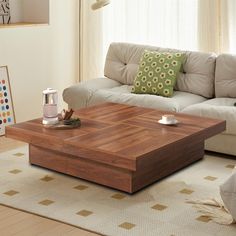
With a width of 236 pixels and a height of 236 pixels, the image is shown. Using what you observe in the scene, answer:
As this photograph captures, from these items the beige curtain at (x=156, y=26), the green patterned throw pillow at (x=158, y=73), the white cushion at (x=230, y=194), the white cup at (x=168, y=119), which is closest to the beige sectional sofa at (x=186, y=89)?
the green patterned throw pillow at (x=158, y=73)

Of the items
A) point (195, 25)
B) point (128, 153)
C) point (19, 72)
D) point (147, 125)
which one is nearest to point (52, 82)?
point (19, 72)

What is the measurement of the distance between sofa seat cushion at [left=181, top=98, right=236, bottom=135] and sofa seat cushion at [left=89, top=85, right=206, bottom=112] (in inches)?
5.6

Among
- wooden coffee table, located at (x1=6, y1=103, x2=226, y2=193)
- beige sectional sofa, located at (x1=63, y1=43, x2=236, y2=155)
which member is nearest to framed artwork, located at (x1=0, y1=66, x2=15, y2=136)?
beige sectional sofa, located at (x1=63, y1=43, x2=236, y2=155)

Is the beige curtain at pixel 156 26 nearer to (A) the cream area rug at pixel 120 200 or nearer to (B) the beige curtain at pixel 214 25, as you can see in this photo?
(B) the beige curtain at pixel 214 25

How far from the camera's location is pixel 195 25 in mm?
6043

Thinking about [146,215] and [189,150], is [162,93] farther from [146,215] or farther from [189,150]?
[146,215]

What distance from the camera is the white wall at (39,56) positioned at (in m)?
5.80

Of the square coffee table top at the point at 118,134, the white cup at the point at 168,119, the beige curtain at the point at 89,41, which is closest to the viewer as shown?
the square coffee table top at the point at 118,134

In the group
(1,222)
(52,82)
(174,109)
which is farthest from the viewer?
(52,82)

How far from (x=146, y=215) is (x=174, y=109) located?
5.12ft

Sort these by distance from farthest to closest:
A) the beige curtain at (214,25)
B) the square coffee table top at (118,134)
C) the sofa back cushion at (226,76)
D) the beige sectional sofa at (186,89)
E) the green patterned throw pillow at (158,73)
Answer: the beige curtain at (214,25) → the green patterned throw pillow at (158,73) → the sofa back cushion at (226,76) → the beige sectional sofa at (186,89) → the square coffee table top at (118,134)

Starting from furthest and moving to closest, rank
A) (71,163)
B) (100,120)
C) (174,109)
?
1. (174,109)
2. (100,120)
3. (71,163)

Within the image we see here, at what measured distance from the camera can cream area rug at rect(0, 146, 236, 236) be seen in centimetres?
355

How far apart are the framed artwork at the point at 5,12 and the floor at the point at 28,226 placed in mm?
2753
